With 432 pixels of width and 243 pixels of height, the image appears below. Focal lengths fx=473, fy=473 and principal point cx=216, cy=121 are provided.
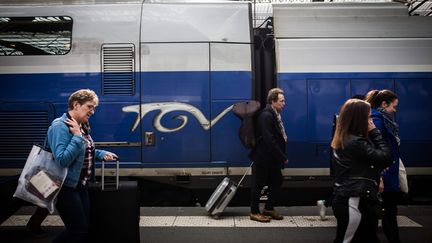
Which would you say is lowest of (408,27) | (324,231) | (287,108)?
(324,231)

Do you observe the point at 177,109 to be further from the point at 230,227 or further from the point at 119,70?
the point at 230,227

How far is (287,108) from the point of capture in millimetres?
7125

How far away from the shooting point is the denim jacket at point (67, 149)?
373 centimetres

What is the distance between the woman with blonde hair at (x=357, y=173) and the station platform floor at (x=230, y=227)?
5.02ft

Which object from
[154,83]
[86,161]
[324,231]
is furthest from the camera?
[154,83]

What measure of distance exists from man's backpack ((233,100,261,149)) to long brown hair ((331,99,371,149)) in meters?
2.45

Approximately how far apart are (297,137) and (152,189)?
7.78 feet

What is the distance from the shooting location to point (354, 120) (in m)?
3.93

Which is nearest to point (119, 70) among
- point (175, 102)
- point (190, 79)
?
point (175, 102)

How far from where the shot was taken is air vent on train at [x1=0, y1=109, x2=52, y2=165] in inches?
279

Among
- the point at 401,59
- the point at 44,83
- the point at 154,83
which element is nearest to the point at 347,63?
the point at 401,59

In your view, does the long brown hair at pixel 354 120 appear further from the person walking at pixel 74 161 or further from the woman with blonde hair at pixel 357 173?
the person walking at pixel 74 161

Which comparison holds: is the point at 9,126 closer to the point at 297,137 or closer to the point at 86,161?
the point at 86,161

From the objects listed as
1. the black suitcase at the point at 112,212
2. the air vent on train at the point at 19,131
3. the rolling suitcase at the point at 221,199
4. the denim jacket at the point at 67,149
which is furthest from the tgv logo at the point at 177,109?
the denim jacket at the point at 67,149
